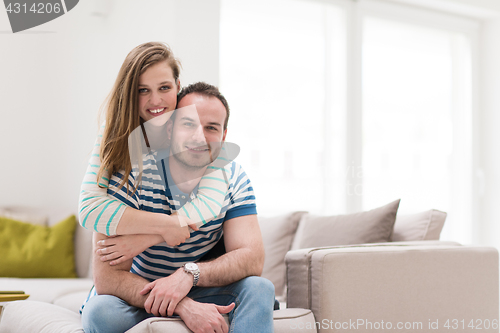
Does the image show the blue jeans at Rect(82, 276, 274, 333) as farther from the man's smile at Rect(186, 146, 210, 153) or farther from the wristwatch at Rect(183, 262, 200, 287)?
the man's smile at Rect(186, 146, 210, 153)

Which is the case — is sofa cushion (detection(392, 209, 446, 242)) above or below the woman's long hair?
below

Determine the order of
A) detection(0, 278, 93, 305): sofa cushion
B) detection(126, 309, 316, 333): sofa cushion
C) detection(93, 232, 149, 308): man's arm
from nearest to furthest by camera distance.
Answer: detection(126, 309, 316, 333): sofa cushion < detection(93, 232, 149, 308): man's arm < detection(0, 278, 93, 305): sofa cushion

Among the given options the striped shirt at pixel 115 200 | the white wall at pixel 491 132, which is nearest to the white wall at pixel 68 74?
the striped shirt at pixel 115 200

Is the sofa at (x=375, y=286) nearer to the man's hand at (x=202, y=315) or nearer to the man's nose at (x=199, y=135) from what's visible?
the man's hand at (x=202, y=315)

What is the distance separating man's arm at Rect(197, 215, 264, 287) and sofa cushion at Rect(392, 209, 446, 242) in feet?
2.94

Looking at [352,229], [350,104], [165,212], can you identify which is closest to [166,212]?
[165,212]

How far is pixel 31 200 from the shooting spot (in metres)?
3.12

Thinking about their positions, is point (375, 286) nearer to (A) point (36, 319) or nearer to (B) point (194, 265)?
(B) point (194, 265)

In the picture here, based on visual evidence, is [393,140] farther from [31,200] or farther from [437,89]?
[31,200]

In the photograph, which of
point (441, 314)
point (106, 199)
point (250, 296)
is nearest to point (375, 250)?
point (441, 314)

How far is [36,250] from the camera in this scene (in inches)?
104

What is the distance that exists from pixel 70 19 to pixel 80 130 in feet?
2.43

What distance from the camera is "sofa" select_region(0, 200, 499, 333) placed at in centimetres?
154

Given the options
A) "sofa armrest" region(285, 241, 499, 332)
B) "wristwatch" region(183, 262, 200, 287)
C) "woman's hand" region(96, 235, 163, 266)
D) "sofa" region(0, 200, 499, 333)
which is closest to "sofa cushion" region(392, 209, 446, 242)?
"sofa" region(0, 200, 499, 333)
